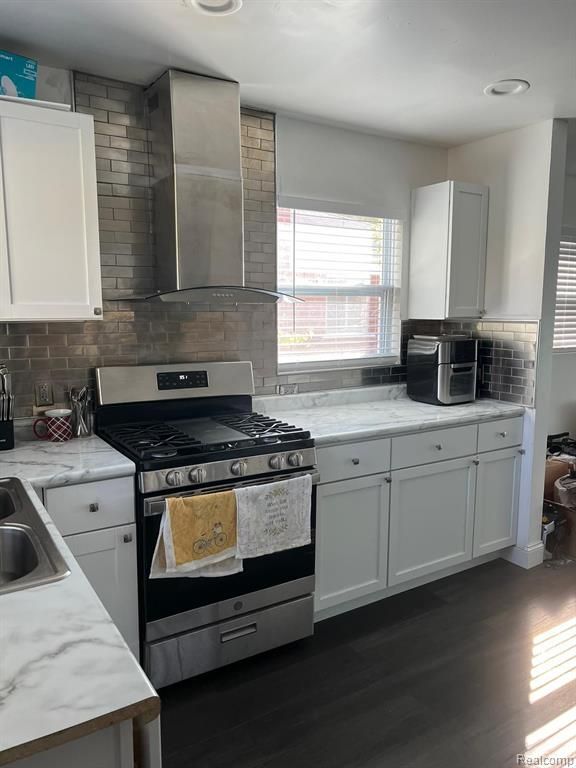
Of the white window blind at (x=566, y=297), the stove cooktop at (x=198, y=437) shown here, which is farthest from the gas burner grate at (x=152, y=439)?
the white window blind at (x=566, y=297)

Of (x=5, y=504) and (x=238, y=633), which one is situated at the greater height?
(x=5, y=504)

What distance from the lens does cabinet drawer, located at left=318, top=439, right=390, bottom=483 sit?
8.46 ft

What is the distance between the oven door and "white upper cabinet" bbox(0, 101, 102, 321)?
875 millimetres

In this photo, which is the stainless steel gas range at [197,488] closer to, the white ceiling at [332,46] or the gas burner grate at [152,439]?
the gas burner grate at [152,439]

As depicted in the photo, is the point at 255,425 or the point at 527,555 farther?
the point at 527,555

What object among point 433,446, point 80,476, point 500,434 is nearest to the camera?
point 80,476

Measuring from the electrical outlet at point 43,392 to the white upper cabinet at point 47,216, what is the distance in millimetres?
426

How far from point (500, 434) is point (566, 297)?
2.15m

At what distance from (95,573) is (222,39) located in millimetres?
2020

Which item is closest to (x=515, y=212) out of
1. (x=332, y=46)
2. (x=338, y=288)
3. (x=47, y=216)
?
(x=338, y=288)

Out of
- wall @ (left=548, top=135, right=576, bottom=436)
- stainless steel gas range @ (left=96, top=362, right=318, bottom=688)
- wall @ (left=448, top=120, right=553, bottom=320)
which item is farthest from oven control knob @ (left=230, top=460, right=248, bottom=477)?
wall @ (left=548, top=135, right=576, bottom=436)

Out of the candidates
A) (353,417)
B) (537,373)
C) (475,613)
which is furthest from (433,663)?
(537,373)

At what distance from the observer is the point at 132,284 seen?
2660 mm

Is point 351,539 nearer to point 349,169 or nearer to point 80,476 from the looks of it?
point 80,476
